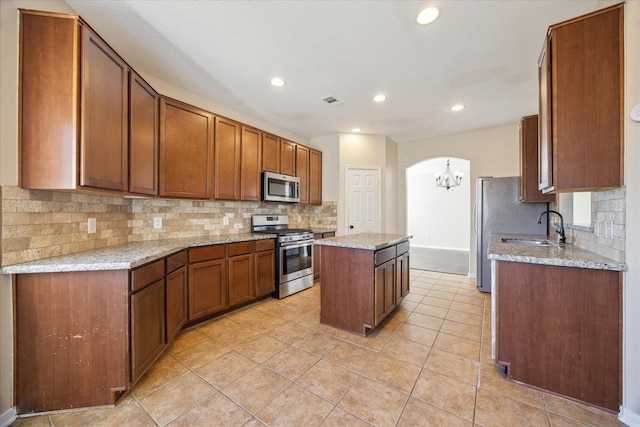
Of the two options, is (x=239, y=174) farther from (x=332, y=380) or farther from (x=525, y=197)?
(x=525, y=197)

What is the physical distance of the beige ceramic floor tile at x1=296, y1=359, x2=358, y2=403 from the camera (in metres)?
1.66

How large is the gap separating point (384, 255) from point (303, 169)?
2.45 m

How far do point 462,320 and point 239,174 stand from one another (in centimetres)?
320

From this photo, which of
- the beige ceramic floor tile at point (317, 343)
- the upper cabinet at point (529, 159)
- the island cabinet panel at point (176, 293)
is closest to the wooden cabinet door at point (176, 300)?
the island cabinet panel at point (176, 293)

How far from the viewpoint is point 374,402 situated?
158cm

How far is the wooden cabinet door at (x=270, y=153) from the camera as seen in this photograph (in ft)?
12.2

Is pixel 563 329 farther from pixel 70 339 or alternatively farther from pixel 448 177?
pixel 448 177

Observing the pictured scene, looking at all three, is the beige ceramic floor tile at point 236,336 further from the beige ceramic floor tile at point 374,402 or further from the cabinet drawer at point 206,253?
the beige ceramic floor tile at point 374,402

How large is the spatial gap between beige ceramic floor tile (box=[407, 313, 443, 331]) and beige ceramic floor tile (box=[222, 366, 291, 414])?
1.60 metres

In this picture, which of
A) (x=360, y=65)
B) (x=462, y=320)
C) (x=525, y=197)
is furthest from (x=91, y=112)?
(x=525, y=197)

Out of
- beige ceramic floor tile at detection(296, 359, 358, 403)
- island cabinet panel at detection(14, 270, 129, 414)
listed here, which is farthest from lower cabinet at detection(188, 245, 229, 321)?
beige ceramic floor tile at detection(296, 359, 358, 403)

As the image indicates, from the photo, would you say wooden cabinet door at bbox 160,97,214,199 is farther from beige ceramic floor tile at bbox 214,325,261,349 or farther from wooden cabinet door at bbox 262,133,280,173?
beige ceramic floor tile at bbox 214,325,261,349

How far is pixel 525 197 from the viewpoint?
306cm

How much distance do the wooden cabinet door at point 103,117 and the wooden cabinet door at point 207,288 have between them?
104 cm
